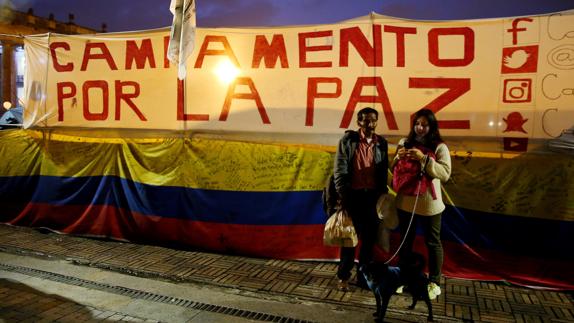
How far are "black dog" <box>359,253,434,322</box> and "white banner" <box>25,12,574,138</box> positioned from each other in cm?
185

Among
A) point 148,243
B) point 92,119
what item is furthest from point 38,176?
point 148,243

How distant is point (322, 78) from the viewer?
5.25m

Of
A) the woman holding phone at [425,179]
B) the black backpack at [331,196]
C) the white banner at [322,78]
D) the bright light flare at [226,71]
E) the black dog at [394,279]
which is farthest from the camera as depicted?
the bright light flare at [226,71]

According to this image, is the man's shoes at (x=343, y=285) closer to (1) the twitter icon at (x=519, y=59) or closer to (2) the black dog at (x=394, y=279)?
(2) the black dog at (x=394, y=279)

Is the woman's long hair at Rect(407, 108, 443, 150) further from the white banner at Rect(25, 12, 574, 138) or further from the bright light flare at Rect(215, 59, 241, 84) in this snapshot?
the bright light flare at Rect(215, 59, 241, 84)

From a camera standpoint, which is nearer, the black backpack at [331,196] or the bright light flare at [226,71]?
the black backpack at [331,196]

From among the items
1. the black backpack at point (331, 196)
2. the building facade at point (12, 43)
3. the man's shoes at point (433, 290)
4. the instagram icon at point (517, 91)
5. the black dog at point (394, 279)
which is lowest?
the man's shoes at point (433, 290)

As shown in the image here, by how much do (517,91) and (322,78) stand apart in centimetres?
213

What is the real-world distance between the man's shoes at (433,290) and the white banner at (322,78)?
1.69m

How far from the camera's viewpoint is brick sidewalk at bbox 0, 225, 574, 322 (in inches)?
159

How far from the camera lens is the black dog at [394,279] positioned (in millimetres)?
3564

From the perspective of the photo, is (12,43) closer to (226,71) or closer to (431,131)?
(226,71)

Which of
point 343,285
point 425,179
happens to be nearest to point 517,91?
point 425,179

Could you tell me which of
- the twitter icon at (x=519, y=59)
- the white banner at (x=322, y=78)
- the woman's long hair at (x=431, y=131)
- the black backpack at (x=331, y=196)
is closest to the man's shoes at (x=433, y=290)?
the black backpack at (x=331, y=196)
